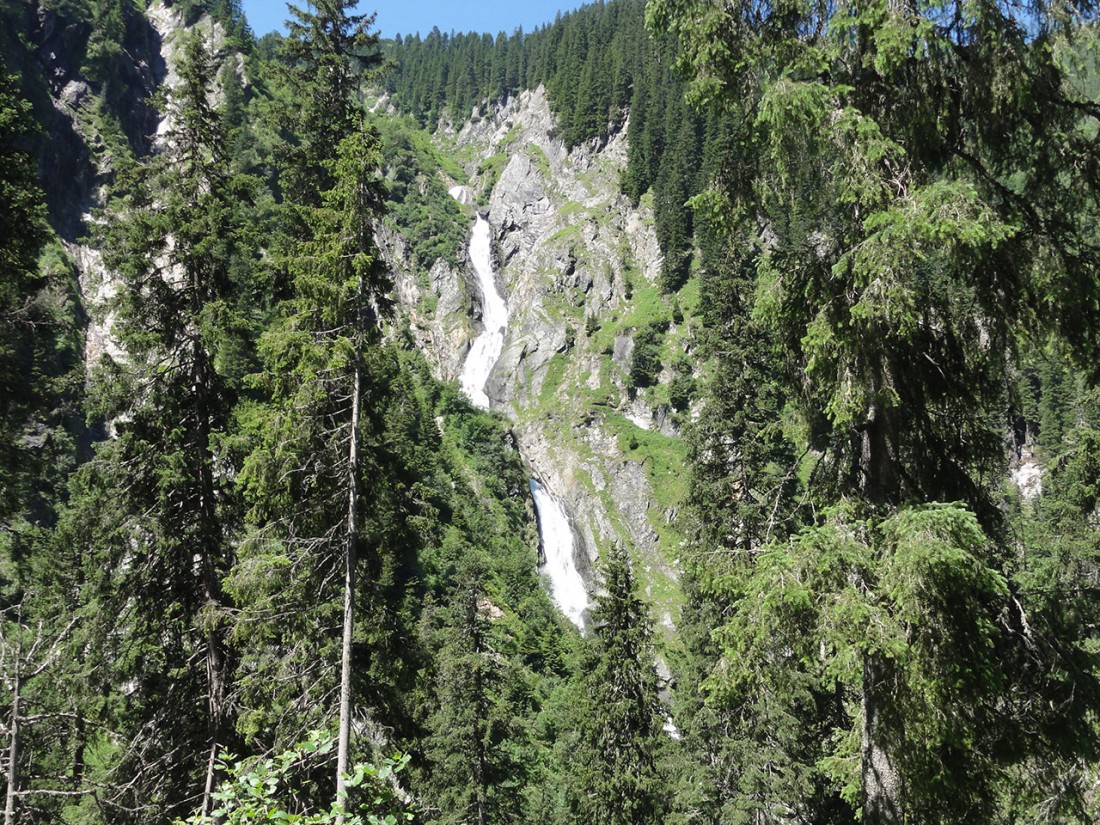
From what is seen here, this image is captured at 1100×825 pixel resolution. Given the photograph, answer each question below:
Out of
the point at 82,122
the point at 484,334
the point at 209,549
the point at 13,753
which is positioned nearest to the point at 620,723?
the point at 209,549

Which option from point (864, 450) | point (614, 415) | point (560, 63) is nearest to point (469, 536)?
point (614, 415)

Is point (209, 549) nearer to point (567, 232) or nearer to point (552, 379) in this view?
point (552, 379)

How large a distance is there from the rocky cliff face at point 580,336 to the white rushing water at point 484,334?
1338 mm

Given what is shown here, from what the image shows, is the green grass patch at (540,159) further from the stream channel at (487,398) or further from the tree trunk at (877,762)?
the tree trunk at (877,762)

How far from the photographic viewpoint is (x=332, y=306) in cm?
972

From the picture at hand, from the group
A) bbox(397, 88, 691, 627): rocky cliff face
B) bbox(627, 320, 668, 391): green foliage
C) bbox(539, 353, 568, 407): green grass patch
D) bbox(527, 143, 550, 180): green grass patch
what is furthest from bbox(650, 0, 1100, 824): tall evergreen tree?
bbox(527, 143, 550, 180): green grass patch

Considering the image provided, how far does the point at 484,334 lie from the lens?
268 feet

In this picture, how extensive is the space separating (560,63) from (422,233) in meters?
41.2

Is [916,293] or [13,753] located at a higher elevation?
[916,293]

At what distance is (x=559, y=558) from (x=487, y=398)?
2298 cm

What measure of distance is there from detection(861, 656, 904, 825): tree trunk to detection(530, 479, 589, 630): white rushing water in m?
49.0

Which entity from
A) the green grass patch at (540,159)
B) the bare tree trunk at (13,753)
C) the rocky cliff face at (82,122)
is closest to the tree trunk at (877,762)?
the bare tree trunk at (13,753)

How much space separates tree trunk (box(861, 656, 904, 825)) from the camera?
4.91 metres

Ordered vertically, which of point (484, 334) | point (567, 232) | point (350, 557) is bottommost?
point (350, 557)
